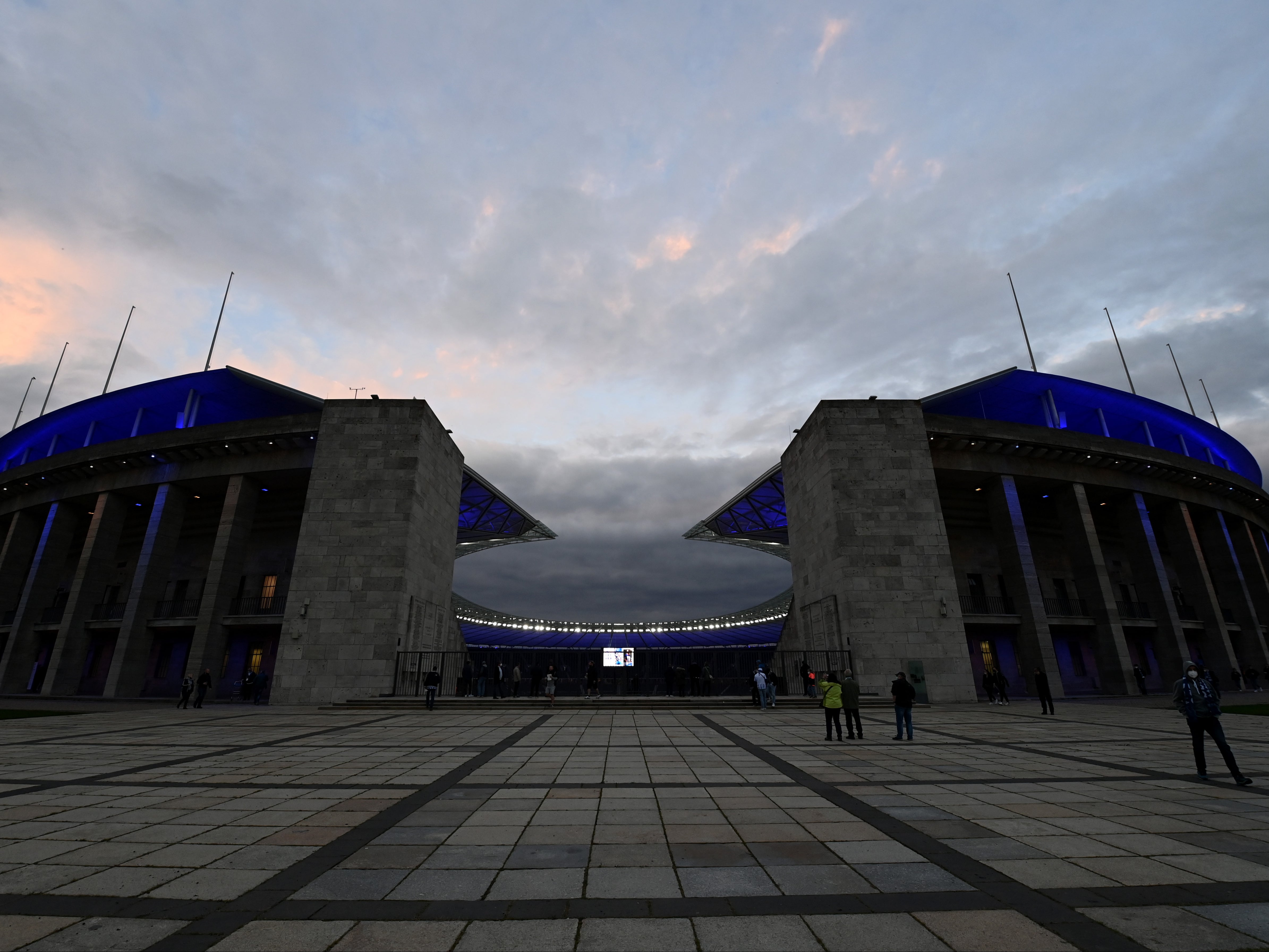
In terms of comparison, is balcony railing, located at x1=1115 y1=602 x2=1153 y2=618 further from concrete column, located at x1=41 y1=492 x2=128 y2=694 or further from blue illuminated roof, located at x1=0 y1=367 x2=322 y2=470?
concrete column, located at x1=41 y1=492 x2=128 y2=694

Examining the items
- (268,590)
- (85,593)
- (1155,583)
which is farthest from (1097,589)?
(85,593)

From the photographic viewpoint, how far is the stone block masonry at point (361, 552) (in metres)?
23.7

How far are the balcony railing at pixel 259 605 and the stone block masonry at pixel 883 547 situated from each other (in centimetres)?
2906

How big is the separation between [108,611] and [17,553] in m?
8.00

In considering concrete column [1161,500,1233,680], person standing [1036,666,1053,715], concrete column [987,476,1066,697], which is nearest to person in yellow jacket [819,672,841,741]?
person standing [1036,666,1053,715]

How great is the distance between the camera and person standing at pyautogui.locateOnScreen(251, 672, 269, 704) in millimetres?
25984

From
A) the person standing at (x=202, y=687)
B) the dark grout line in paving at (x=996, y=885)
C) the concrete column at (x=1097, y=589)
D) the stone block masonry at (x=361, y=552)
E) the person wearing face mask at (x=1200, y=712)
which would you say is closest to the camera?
the dark grout line in paving at (x=996, y=885)

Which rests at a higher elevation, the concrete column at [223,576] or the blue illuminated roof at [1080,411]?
the blue illuminated roof at [1080,411]

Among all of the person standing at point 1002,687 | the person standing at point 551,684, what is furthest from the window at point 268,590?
the person standing at point 1002,687

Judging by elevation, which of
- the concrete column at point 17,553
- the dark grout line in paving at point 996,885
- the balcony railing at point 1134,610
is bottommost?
Result: the dark grout line in paving at point 996,885

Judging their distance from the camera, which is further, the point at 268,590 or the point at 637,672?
the point at 268,590

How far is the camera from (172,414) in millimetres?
37000

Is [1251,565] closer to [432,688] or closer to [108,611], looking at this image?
[432,688]

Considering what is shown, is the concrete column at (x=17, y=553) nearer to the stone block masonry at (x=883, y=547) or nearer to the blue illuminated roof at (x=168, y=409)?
the blue illuminated roof at (x=168, y=409)
